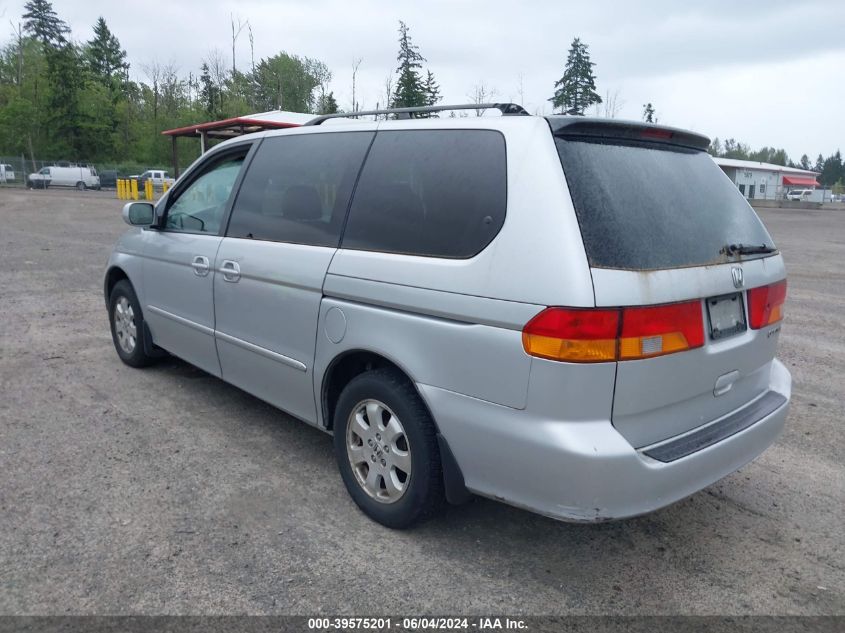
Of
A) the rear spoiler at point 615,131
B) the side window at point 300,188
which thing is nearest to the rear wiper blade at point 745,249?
the rear spoiler at point 615,131

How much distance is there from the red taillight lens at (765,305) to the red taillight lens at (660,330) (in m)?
0.47

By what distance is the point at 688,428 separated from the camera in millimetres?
2691

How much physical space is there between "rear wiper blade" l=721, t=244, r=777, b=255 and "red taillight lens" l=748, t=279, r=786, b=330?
0.54 feet

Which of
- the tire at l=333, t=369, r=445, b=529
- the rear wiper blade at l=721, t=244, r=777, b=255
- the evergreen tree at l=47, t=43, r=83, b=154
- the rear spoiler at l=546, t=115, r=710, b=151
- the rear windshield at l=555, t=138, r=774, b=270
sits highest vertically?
the evergreen tree at l=47, t=43, r=83, b=154

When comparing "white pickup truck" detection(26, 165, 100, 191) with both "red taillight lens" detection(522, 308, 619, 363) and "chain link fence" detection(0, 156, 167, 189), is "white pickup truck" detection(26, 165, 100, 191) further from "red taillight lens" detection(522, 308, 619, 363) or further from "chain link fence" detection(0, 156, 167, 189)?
"red taillight lens" detection(522, 308, 619, 363)

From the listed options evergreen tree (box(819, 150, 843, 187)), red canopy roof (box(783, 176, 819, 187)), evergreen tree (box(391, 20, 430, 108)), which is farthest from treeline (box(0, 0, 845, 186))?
evergreen tree (box(819, 150, 843, 187))

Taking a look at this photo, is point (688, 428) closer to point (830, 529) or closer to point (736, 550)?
point (736, 550)

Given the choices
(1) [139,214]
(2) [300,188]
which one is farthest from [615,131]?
(1) [139,214]

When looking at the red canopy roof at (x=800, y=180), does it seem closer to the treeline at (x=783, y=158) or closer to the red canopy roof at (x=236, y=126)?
the treeline at (x=783, y=158)

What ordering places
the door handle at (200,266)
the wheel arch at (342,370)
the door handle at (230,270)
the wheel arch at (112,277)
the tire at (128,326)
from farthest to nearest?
1. the wheel arch at (112,277)
2. the tire at (128,326)
3. the door handle at (200,266)
4. the door handle at (230,270)
5. the wheel arch at (342,370)

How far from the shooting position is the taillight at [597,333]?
2.34 m

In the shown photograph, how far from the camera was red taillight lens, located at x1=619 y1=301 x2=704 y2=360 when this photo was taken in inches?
94.0

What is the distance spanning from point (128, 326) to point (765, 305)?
180 inches

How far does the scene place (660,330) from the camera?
2463mm
